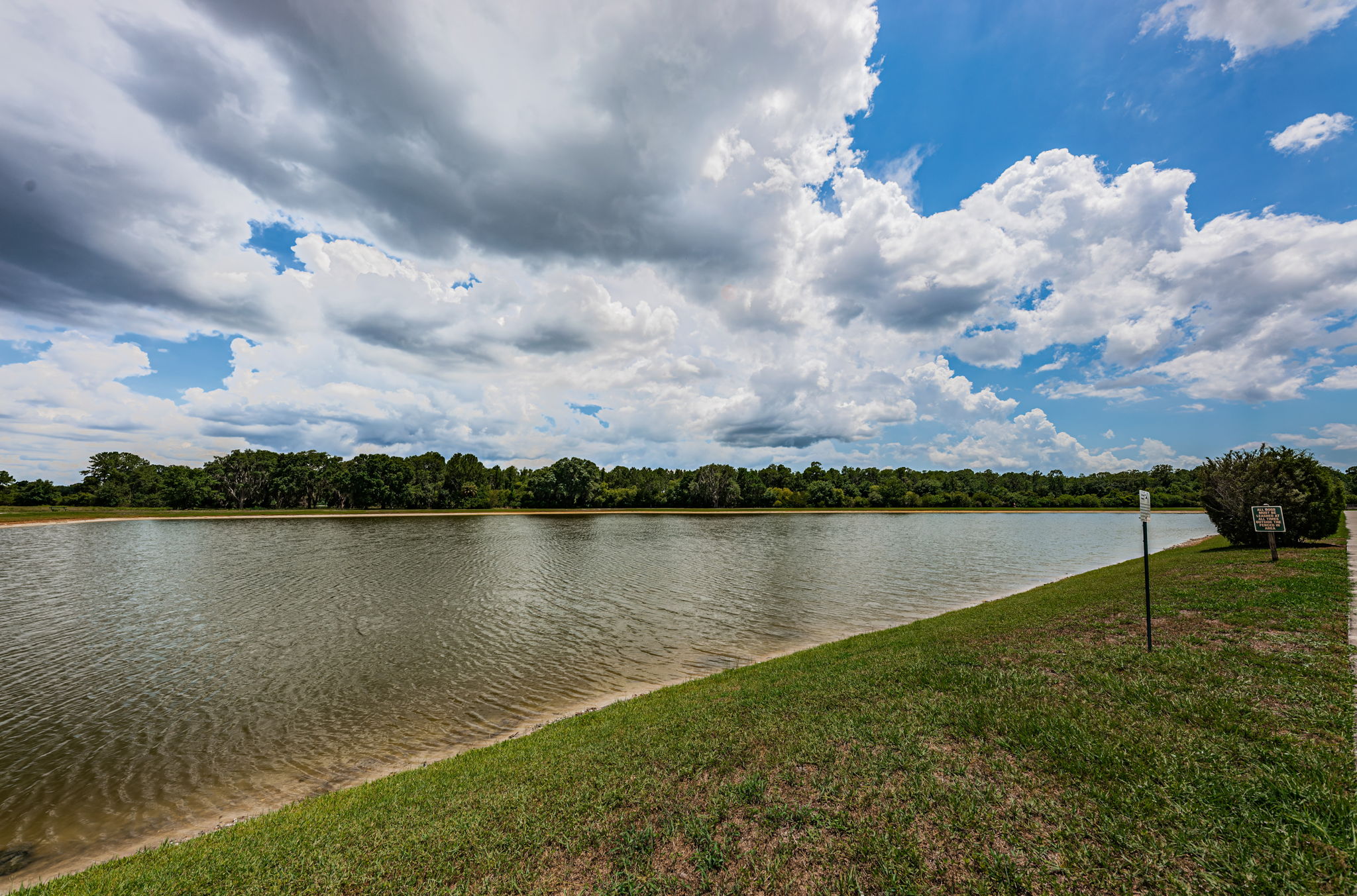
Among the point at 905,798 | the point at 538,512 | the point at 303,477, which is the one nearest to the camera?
the point at 905,798

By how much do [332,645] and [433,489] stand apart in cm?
11019

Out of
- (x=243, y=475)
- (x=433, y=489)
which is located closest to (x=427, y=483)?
(x=433, y=489)

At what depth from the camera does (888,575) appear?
30.8 m

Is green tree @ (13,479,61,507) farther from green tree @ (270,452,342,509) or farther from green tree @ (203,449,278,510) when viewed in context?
green tree @ (270,452,342,509)

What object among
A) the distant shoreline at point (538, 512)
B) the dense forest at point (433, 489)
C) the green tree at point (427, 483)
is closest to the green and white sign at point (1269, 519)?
the distant shoreline at point (538, 512)

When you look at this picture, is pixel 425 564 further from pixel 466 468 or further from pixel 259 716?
pixel 466 468

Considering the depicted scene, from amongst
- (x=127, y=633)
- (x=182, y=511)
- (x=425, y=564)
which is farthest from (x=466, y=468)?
(x=127, y=633)

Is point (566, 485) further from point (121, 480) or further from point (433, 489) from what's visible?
point (121, 480)

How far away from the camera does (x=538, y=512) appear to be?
4363 inches

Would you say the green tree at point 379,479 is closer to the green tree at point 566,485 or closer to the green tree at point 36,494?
the green tree at point 566,485

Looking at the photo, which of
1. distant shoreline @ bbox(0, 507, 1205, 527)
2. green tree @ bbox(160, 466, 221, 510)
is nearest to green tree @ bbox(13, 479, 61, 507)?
green tree @ bbox(160, 466, 221, 510)

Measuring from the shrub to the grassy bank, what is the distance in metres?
19.2

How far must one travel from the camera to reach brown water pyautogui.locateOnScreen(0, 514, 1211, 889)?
387 inches

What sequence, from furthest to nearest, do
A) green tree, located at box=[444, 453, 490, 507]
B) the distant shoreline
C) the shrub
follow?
green tree, located at box=[444, 453, 490, 507], the distant shoreline, the shrub
